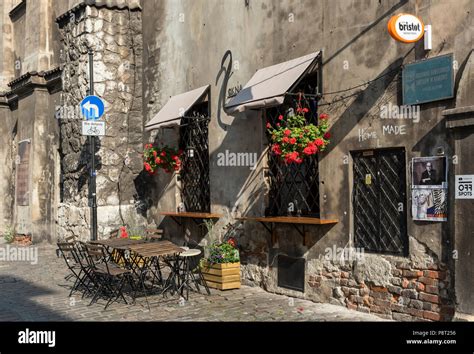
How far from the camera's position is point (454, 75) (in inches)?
234

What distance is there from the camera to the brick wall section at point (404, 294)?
6.04 meters

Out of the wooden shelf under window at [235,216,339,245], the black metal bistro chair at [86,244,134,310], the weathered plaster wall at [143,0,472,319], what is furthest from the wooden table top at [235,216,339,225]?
the black metal bistro chair at [86,244,134,310]

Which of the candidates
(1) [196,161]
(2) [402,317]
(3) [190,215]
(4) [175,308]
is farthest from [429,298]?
(1) [196,161]

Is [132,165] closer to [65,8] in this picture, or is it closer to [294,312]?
[65,8]

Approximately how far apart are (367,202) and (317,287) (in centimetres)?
147

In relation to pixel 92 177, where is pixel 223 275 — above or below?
below

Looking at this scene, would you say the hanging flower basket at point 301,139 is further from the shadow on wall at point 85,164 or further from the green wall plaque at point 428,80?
the shadow on wall at point 85,164

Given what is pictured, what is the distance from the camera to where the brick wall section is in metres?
6.04

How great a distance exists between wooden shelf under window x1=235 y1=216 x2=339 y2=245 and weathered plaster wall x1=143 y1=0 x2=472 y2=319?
13 cm

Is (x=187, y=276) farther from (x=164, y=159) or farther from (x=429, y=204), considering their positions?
(x=429, y=204)

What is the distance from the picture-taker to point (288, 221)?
25.1 feet

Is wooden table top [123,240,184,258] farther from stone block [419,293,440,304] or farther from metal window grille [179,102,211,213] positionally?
stone block [419,293,440,304]

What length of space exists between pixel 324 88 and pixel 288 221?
1.88 meters

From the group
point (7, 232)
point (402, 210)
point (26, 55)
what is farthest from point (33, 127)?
point (402, 210)
